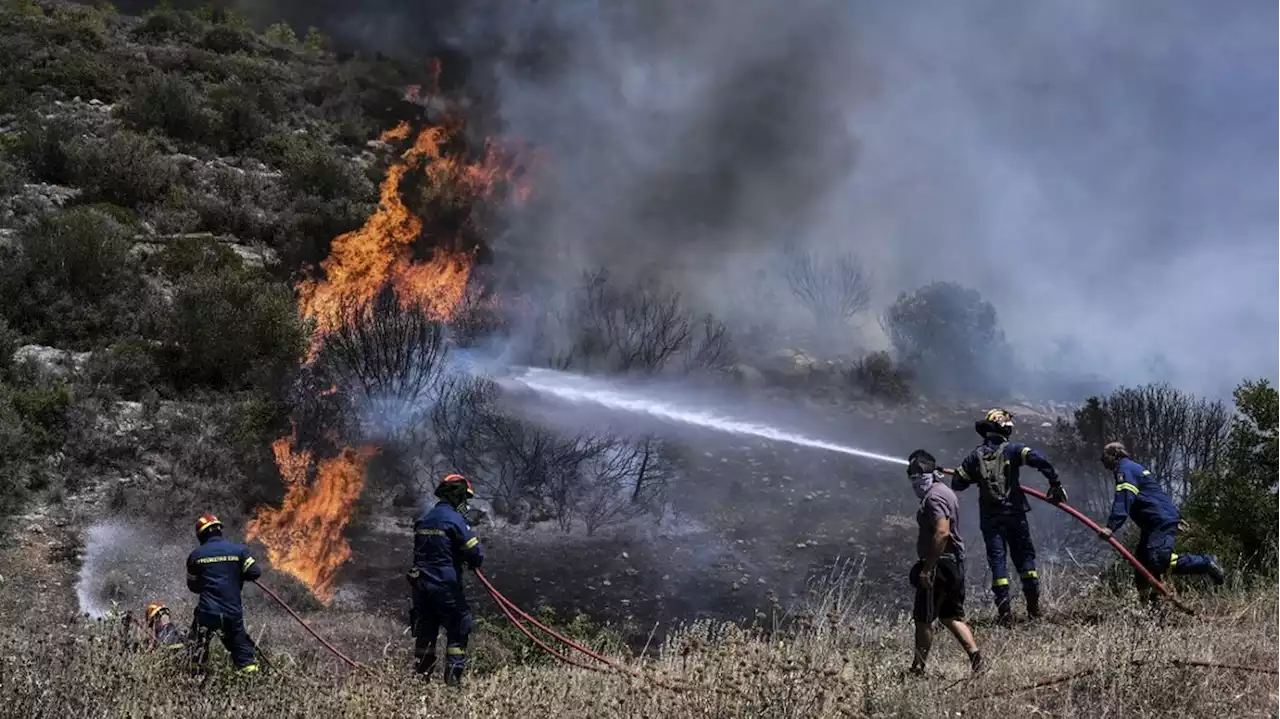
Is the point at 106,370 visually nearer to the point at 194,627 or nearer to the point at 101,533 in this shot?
the point at 101,533

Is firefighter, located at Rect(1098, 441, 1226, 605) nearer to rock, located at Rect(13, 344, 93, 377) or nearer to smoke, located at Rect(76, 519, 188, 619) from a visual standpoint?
smoke, located at Rect(76, 519, 188, 619)

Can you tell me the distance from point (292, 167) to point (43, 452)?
13.8 meters

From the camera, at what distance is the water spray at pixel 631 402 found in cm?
1955

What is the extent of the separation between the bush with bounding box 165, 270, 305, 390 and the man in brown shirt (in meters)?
13.7

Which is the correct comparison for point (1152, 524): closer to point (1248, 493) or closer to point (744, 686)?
point (1248, 493)

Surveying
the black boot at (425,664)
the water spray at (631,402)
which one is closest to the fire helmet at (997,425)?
the black boot at (425,664)

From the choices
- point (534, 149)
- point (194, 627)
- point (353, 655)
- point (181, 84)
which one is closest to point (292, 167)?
point (181, 84)

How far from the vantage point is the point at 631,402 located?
2045 cm

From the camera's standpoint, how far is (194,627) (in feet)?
20.8

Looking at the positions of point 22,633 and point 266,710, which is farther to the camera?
point 22,633

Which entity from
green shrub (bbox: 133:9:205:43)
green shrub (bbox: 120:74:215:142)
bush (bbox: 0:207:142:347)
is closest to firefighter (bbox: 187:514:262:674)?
bush (bbox: 0:207:142:347)

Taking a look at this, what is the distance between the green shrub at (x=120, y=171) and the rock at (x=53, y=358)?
6874 mm

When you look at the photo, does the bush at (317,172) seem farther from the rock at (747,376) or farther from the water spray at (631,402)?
the rock at (747,376)

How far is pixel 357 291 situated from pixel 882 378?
634 inches
